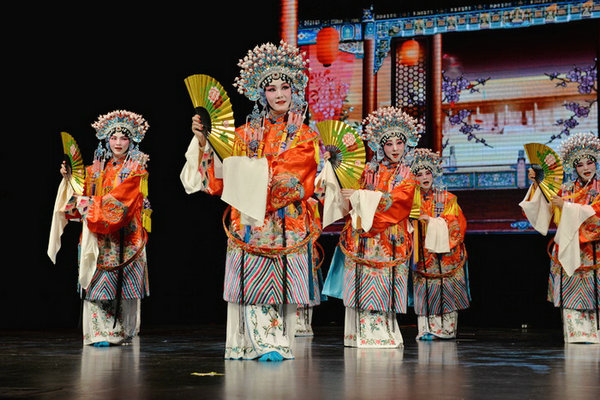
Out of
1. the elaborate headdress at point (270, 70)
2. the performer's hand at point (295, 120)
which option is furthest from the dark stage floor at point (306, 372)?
the elaborate headdress at point (270, 70)

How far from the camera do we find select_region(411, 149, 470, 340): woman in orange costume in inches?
265

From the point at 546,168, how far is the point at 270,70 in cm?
247

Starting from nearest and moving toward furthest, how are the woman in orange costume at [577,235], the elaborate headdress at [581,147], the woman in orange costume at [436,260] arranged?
the woman in orange costume at [577,235] → the elaborate headdress at [581,147] → the woman in orange costume at [436,260]

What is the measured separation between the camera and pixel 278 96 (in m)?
4.47

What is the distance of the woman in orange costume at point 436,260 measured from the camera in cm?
673

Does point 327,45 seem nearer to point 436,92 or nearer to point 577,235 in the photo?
point 436,92

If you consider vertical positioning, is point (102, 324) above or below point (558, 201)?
below

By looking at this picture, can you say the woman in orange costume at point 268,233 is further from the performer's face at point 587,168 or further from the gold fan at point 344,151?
the performer's face at point 587,168

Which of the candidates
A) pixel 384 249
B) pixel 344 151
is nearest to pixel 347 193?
pixel 344 151

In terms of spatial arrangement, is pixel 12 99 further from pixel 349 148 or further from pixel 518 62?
pixel 518 62

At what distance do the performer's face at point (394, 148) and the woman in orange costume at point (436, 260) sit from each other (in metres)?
0.95

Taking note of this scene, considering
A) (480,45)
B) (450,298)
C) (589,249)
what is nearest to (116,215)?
(450,298)

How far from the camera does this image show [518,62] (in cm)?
780

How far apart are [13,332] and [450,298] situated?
11.5ft
